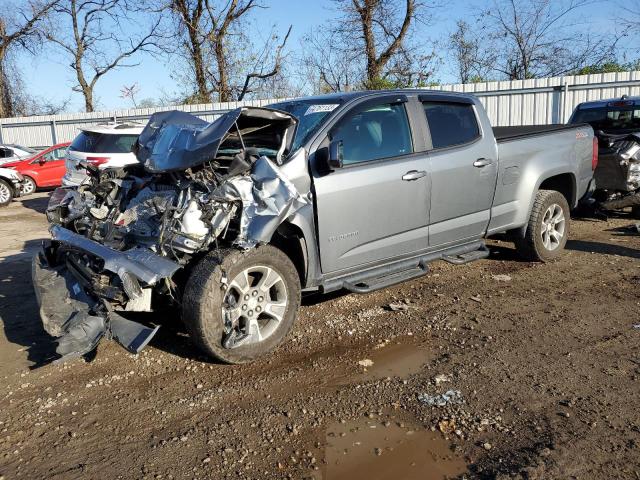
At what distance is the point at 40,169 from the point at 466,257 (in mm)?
14620

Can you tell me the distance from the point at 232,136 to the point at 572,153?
4.04 metres

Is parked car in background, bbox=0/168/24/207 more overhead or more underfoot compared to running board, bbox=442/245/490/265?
more overhead

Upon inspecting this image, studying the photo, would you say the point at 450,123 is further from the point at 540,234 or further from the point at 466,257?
the point at 540,234

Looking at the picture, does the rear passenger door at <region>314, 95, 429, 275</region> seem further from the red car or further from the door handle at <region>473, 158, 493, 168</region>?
the red car

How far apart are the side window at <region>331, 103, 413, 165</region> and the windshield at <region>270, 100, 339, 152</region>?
6.8 inches

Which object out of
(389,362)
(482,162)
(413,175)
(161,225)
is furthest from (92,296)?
(482,162)

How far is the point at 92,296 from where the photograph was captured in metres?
4.02

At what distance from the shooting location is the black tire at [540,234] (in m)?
6.25

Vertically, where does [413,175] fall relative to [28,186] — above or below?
above

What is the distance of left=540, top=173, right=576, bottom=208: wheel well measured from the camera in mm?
6633

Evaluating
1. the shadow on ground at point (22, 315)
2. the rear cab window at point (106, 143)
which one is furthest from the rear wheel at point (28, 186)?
the shadow on ground at point (22, 315)

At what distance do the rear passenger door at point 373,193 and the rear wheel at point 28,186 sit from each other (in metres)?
14.0

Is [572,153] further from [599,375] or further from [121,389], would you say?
[121,389]

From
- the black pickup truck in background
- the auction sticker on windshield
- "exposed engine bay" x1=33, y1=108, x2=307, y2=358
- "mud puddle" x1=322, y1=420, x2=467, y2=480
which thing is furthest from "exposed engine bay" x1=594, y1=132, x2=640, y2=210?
"mud puddle" x1=322, y1=420, x2=467, y2=480
